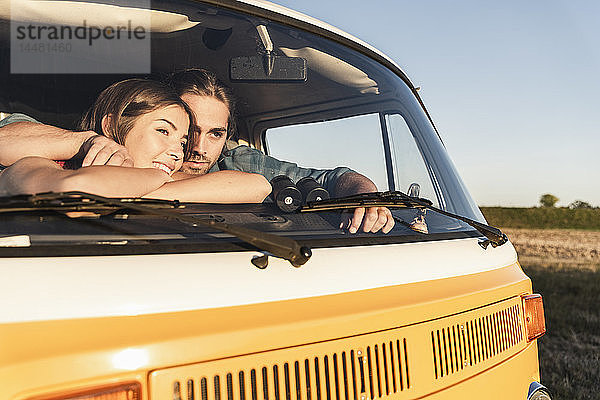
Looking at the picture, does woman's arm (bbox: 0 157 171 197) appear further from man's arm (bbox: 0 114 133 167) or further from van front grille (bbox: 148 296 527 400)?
van front grille (bbox: 148 296 527 400)

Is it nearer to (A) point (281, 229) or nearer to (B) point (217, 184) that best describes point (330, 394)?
(A) point (281, 229)

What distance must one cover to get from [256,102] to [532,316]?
56.7 inches

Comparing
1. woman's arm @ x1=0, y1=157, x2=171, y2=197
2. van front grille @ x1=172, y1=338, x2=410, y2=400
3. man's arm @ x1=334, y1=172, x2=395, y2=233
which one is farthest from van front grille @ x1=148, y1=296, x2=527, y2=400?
woman's arm @ x1=0, y1=157, x2=171, y2=197

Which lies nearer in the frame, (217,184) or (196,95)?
(217,184)

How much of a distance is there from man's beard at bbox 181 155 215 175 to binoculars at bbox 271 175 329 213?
12.8 inches

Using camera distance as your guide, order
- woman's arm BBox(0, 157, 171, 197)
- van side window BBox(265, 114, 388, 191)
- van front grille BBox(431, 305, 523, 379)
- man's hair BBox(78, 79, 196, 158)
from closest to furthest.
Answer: woman's arm BBox(0, 157, 171, 197) < van front grille BBox(431, 305, 523, 379) < man's hair BBox(78, 79, 196, 158) < van side window BBox(265, 114, 388, 191)

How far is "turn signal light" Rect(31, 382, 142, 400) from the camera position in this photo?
1.08 meters

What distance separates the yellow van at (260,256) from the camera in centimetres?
115

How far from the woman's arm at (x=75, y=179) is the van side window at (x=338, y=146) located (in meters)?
0.69

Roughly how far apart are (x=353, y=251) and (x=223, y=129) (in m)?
0.91

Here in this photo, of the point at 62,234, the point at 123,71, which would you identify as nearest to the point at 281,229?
the point at 62,234

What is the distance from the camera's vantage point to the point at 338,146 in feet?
7.25

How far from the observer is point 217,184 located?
5.78 feet

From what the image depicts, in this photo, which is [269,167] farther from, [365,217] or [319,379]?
[319,379]
